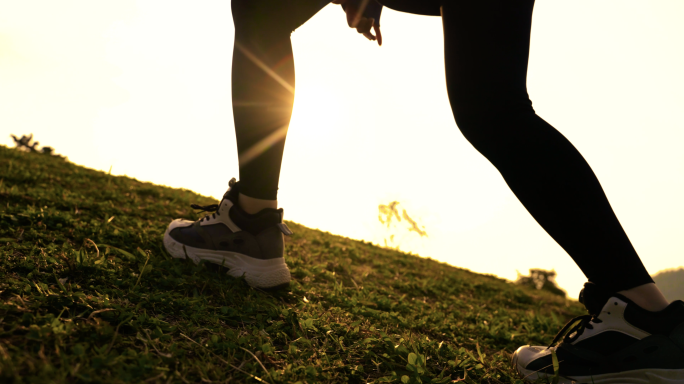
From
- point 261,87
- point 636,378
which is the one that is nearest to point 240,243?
point 261,87

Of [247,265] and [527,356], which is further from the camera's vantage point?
[247,265]

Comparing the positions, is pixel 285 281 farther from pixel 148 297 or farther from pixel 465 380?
pixel 465 380

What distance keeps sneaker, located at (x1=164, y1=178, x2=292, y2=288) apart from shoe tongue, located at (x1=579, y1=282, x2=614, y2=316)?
55.3 inches

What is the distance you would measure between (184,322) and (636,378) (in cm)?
165

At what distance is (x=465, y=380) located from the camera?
1.43 m

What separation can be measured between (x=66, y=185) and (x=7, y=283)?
2974 mm

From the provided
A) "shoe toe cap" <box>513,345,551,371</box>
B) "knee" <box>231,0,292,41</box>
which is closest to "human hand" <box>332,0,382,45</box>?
"knee" <box>231,0,292,41</box>

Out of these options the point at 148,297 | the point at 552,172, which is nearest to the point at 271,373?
the point at 148,297

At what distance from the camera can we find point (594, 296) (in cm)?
144

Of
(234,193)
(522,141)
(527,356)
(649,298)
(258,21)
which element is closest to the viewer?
(649,298)

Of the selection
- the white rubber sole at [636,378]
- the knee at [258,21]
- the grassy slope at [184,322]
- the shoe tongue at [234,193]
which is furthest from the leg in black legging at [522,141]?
the shoe tongue at [234,193]

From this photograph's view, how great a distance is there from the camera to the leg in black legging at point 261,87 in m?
2.07

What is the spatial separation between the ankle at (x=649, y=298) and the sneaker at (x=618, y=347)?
0.02 m

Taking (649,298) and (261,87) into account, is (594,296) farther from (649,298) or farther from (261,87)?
(261,87)
